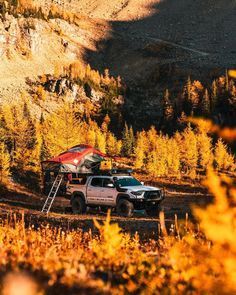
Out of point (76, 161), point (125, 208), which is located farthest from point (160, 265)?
point (76, 161)

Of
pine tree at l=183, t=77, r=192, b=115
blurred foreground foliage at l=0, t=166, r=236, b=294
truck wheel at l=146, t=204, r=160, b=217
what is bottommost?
blurred foreground foliage at l=0, t=166, r=236, b=294

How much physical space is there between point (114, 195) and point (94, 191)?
129 centimetres

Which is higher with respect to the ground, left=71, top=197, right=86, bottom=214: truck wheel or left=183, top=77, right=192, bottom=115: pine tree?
left=183, top=77, right=192, bottom=115: pine tree

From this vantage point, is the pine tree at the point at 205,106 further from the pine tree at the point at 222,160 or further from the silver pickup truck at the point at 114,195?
the silver pickup truck at the point at 114,195

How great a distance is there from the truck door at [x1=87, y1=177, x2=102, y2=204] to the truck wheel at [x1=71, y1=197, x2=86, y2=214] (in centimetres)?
42

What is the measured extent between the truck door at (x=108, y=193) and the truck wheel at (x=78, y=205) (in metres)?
1.29

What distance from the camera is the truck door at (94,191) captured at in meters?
21.5

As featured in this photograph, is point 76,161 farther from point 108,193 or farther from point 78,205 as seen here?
point 108,193

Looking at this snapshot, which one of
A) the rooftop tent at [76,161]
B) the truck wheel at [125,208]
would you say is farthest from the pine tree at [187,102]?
the truck wheel at [125,208]

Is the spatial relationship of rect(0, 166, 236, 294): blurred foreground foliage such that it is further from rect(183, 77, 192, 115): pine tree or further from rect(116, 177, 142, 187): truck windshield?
rect(183, 77, 192, 115): pine tree

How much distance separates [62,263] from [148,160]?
65334mm

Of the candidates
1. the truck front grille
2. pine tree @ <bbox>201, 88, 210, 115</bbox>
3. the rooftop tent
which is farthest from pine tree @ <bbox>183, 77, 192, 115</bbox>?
the truck front grille

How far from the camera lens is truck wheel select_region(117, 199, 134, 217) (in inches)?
784

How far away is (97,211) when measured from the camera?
894 inches
